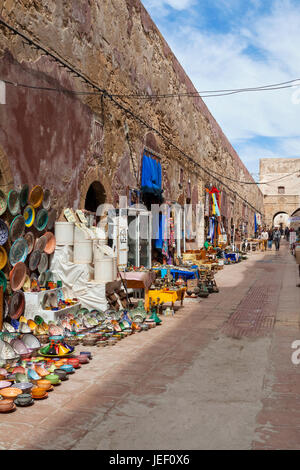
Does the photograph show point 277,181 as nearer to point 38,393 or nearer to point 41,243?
Result: point 41,243

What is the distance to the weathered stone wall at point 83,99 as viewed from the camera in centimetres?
659

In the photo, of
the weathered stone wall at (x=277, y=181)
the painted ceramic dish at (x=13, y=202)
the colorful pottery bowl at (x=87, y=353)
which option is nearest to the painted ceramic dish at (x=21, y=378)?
the colorful pottery bowl at (x=87, y=353)

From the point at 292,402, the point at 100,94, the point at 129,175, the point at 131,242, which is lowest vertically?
the point at 292,402

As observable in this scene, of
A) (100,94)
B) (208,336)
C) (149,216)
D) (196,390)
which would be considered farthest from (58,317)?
(149,216)

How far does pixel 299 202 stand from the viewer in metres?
50.6

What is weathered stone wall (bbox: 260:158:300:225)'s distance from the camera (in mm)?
52875

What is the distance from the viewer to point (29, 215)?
6.86 m

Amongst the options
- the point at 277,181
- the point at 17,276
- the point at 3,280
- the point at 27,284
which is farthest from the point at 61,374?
the point at 277,181

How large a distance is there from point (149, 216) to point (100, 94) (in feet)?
11.6

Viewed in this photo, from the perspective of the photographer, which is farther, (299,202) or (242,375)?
(299,202)

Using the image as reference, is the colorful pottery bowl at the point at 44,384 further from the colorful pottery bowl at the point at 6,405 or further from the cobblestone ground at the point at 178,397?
the colorful pottery bowl at the point at 6,405

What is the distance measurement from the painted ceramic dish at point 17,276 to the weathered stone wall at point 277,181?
160 feet

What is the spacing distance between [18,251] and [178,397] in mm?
3456
